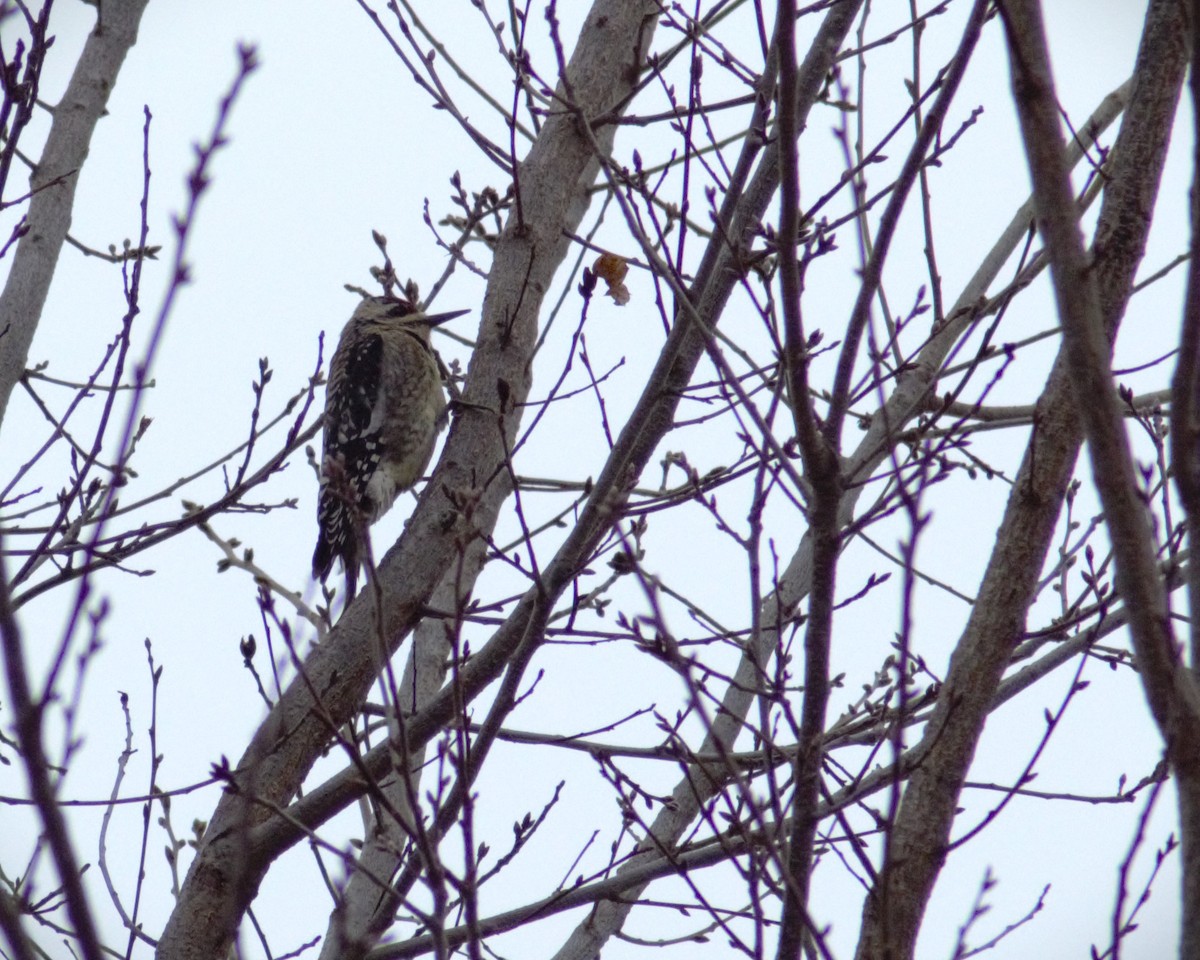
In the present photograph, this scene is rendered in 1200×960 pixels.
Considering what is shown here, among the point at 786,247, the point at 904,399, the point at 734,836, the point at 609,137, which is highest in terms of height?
the point at 609,137

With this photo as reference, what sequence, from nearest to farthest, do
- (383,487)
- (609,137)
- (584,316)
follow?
1. (584,316)
2. (609,137)
3. (383,487)

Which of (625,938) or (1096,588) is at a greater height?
(1096,588)

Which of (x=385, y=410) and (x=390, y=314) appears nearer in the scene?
(x=385, y=410)

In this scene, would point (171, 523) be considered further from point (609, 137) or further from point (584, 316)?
point (609, 137)

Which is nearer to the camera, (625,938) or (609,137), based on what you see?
(625,938)

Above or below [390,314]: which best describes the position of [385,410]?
below

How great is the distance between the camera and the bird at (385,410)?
7.31m

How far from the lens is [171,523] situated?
4.16m

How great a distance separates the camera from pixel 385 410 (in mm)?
7492

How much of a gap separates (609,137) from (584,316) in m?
2.22

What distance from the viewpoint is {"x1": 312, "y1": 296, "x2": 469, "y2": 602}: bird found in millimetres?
7309

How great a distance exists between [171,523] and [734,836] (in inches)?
77.9

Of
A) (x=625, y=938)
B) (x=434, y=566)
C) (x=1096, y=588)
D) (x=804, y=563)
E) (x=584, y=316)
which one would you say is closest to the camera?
(x=584, y=316)

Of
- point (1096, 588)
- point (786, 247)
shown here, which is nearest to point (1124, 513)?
point (786, 247)
